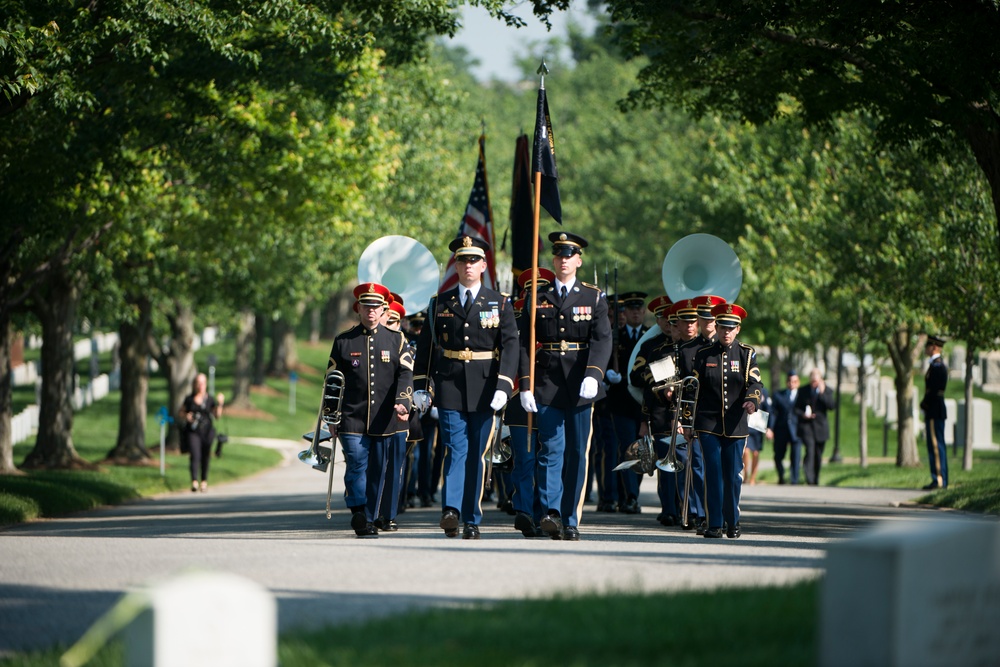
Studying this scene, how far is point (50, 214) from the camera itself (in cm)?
1945

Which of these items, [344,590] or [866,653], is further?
[344,590]

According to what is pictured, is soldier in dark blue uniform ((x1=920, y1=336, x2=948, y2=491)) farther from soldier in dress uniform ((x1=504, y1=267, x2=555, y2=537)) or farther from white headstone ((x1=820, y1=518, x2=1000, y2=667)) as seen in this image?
white headstone ((x1=820, y1=518, x2=1000, y2=667))

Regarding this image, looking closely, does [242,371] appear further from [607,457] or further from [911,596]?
[911,596]

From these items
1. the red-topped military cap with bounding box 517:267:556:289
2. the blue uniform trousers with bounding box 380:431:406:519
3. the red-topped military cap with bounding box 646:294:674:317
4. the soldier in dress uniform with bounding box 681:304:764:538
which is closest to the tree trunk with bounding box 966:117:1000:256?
the red-topped military cap with bounding box 646:294:674:317

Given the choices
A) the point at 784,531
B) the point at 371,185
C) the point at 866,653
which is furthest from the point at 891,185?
the point at 866,653

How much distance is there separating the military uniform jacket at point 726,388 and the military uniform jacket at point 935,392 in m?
10.5

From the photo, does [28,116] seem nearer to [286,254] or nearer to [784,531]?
[784,531]

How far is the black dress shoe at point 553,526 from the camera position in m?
12.1

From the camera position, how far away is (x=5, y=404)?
24.7 meters

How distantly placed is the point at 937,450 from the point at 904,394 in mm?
8509

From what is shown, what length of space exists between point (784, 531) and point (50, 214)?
10.3 m

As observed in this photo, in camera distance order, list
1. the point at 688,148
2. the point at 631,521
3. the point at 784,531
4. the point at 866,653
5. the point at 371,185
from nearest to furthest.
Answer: the point at 866,653, the point at 784,531, the point at 631,521, the point at 371,185, the point at 688,148

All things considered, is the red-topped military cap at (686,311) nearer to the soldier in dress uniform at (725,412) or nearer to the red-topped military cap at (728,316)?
the red-topped military cap at (728,316)

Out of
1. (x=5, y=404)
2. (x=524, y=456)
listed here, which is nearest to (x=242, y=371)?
(x=5, y=404)
